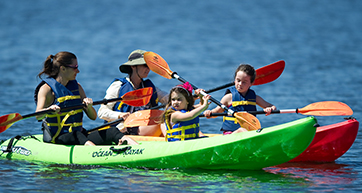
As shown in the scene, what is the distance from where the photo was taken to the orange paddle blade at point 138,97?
6.43m

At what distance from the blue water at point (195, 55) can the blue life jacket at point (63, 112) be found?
44 centimetres

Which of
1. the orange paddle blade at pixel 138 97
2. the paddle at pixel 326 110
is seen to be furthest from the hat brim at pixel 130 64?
the paddle at pixel 326 110

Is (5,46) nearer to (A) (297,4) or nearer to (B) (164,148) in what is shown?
(B) (164,148)

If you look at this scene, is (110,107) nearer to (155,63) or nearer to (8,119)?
(155,63)

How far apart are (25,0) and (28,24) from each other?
8.73m

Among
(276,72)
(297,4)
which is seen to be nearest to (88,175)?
(276,72)

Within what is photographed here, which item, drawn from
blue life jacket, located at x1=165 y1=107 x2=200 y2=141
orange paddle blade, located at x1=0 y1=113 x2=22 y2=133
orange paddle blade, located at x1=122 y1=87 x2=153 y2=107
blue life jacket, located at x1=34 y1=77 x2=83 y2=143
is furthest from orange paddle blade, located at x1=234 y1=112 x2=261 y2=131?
orange paddle blade, located at x1=0 y1=113 x2=22 y2=133

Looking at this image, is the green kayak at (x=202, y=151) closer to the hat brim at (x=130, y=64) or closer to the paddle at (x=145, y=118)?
the paddle at (x=145, y=118)

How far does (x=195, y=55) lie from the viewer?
1994 centimetres

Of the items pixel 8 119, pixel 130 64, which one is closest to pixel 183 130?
pixel 130 64

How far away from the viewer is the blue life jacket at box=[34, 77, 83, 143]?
5.92 meters

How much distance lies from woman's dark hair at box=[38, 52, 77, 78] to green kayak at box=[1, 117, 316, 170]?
2.64 ft

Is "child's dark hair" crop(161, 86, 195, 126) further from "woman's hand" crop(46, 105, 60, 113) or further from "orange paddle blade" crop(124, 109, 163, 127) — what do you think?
"woman's hand" crop(46, 105, 60, 113)

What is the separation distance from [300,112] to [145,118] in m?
1.73
